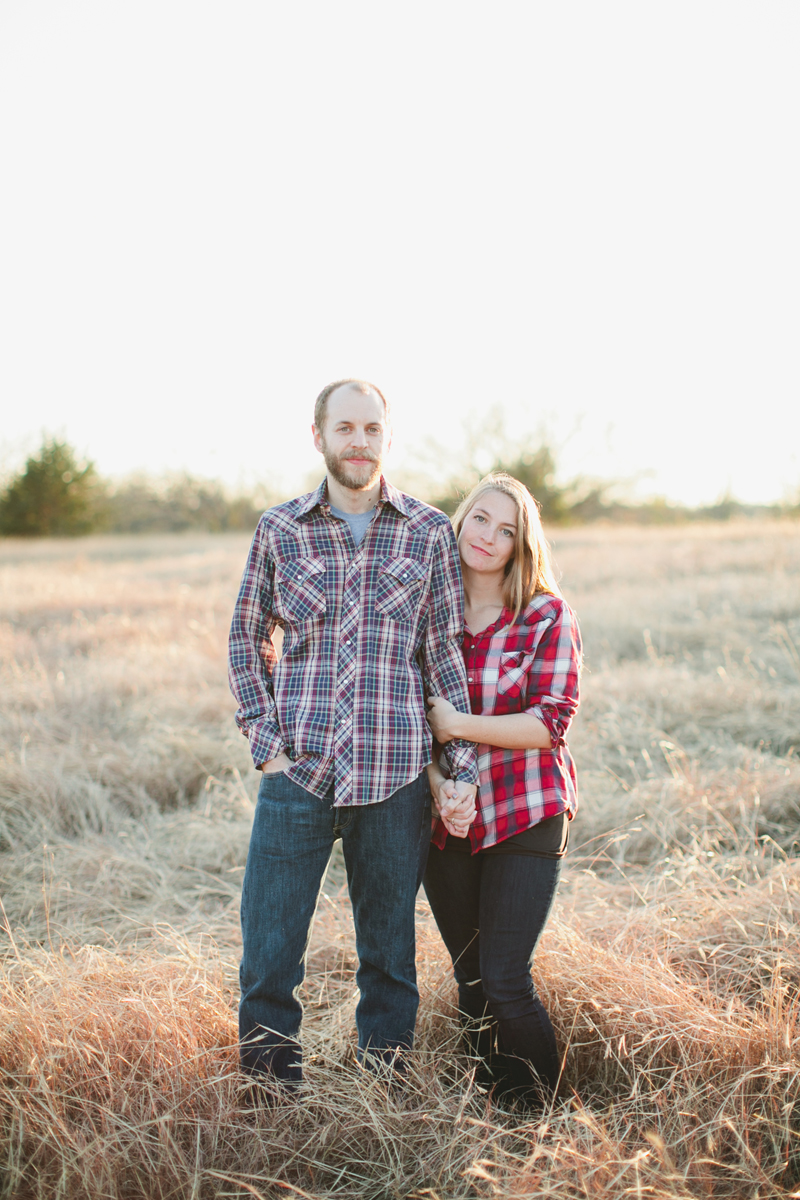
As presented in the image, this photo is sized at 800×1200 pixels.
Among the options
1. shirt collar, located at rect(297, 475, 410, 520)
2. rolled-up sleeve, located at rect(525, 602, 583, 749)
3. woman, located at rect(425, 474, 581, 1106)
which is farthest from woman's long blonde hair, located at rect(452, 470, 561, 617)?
shirt collar, located at rect(297, 475, 410, 520)

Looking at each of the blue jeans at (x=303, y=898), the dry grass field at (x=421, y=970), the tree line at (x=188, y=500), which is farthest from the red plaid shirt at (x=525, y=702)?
the tree line at (x=188, y=500)

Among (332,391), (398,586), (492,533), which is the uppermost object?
(332,391)

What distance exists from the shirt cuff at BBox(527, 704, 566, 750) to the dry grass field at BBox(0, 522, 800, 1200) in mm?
947

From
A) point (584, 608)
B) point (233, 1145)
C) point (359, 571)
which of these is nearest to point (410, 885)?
point (233, 1145)

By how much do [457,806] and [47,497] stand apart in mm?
30992

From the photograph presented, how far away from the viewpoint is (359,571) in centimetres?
229

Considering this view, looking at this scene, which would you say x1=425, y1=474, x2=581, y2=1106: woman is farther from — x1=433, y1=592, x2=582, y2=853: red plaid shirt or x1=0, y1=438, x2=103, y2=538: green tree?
x1=0, y1=438, x2=103, y2=538: green tree

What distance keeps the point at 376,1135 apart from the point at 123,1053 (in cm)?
83

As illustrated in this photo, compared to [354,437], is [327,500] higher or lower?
lower

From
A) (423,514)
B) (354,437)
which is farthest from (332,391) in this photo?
(423,514)

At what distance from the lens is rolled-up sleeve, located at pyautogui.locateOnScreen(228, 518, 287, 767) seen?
2.26 meters

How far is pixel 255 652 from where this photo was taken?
2.37 m

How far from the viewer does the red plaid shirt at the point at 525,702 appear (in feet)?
7.22

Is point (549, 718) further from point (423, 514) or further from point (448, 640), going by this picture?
point (423, 514)
